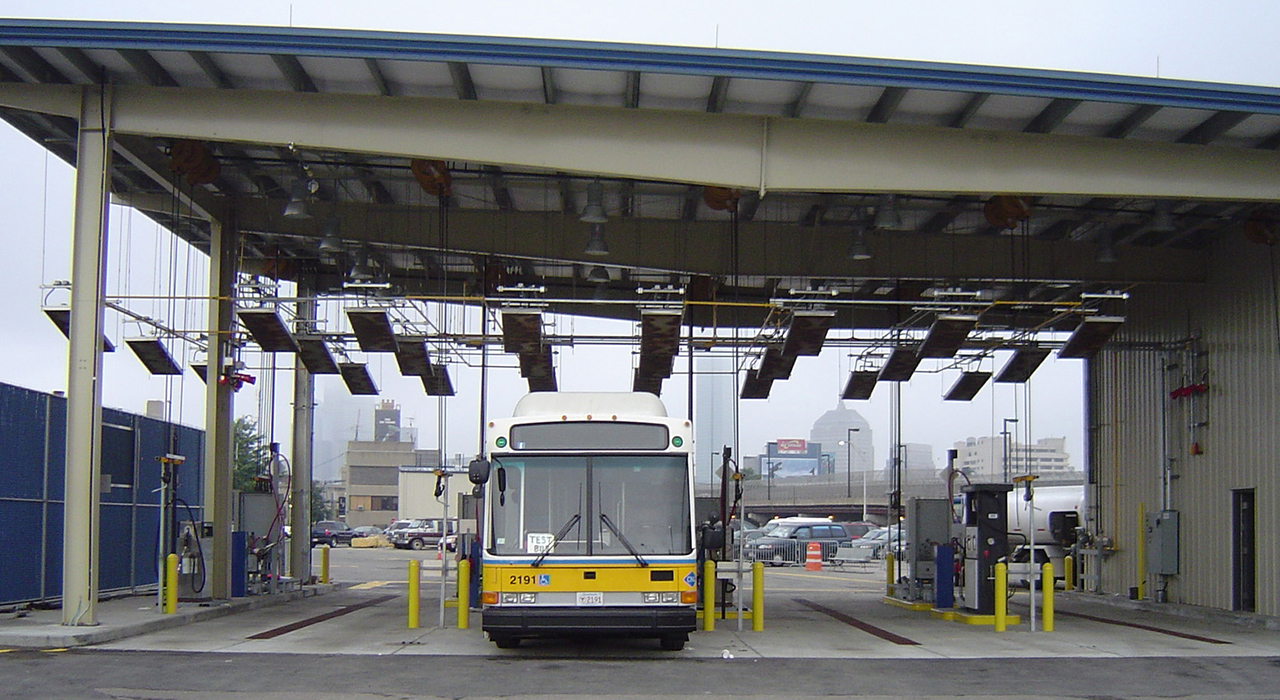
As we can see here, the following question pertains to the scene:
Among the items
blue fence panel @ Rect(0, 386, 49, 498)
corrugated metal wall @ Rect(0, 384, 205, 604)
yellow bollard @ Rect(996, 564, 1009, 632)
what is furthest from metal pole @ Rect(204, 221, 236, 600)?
yellow bollard @ Rect(996, 564, 1009, 632)

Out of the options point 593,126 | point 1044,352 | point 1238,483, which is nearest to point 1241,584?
point 1238,483

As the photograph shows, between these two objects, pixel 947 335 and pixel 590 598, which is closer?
pixel 590 598

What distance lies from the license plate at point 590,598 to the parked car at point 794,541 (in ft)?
106

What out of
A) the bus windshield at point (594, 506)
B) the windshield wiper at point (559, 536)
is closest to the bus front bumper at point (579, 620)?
the windshield wiper at point (559, 536)

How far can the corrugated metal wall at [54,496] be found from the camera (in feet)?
60.6

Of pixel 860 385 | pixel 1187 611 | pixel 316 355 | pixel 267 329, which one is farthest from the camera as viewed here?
pixel 860 385

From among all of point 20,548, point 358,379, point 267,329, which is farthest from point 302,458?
point 20,548

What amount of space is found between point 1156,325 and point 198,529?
58.8 ft

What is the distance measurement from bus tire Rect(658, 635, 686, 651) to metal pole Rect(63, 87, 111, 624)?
7.37 m

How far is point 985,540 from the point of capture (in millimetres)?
19609

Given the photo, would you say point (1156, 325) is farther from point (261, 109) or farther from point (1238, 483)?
point (261, 109)

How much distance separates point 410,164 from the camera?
20.8 metres

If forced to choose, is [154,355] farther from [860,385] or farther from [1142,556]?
[1142,556]

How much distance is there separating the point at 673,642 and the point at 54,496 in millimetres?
10955
